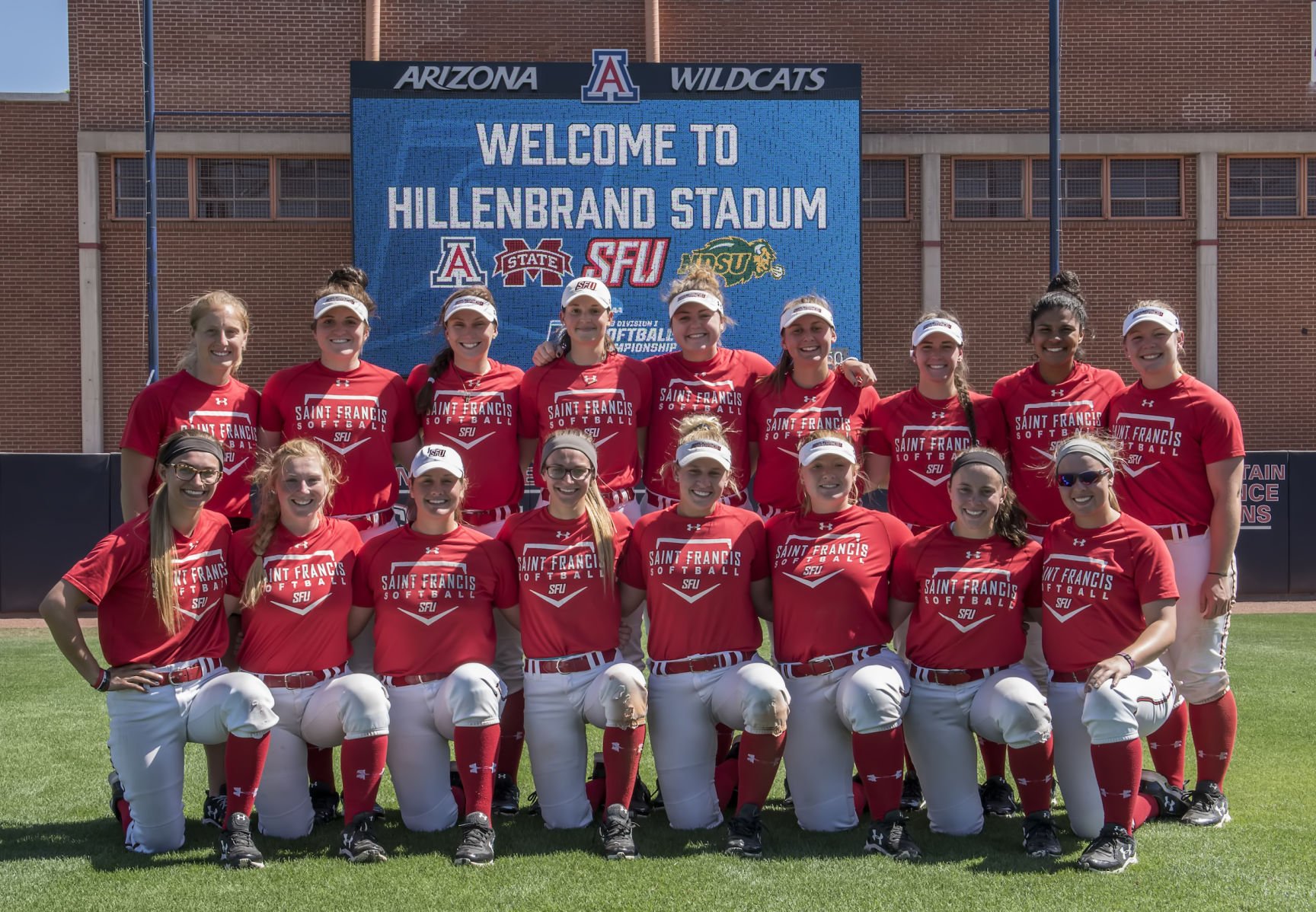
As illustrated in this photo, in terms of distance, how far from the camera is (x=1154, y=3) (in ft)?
56.3

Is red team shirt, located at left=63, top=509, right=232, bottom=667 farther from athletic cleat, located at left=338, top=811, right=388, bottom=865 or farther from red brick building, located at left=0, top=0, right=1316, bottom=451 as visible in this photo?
red brick building, located at left=0, top=0, right=1316, bottom=451

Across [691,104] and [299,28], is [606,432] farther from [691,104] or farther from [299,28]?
[299,28]

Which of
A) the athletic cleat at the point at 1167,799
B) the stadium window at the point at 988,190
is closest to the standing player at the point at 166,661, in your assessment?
the athletic cleat at the point at 1167,799

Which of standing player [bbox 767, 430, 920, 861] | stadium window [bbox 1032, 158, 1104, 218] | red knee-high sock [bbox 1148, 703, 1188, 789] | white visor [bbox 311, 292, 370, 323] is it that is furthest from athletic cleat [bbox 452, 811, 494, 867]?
stadium window [bbox 1032, 158, 1104, 218]

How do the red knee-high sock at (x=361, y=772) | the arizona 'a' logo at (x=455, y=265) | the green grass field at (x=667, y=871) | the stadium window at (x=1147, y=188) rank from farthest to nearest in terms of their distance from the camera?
the stadium window at (x=1147, y=188) < the arizona 'a' logo at (x=455, y=265) < the red knee-high sock at (x=361, y=772) < the green grass field at (x=667, y=871)

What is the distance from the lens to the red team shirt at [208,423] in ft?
15.3

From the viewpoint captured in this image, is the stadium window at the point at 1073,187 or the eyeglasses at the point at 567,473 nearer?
the eyeglasses at the point at 567,473

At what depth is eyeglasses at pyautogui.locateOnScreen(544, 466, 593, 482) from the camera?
4.39 meters

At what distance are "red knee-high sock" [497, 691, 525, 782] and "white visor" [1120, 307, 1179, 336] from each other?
8.98 ft

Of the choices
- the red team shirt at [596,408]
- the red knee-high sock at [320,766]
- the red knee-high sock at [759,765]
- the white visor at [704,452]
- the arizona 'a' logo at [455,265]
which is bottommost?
the red knee-high sock at [320,766]

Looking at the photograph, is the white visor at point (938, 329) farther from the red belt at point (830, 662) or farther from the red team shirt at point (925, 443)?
the red belt at point (830, 662)

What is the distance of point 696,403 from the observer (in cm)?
505

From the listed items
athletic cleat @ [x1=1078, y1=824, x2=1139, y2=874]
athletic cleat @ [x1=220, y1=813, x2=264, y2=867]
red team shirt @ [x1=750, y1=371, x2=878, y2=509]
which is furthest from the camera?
red team shirt @ [x1=750, y1=371, x2=878, y2=509]

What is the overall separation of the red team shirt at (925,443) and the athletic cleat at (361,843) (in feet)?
7.63
